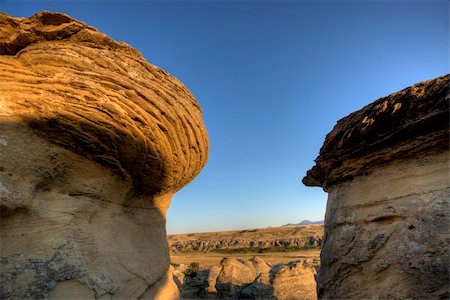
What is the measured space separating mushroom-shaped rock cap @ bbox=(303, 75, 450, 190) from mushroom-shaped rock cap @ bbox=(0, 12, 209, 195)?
8.01 feet

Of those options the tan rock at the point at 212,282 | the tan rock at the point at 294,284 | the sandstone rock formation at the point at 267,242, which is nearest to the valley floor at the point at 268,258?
the sandstone rock formation at the point at 267,242

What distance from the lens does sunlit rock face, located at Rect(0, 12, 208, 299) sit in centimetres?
331

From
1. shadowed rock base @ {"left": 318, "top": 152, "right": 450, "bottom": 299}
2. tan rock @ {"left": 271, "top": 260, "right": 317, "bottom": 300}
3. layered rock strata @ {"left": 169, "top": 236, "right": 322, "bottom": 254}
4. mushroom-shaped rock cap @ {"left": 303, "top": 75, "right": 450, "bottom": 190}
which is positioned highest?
mushroom-shaped rock cap @ {"left": 303, "top": 75, "right": 450, "bottom": 190}

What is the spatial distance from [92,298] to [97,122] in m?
2.03

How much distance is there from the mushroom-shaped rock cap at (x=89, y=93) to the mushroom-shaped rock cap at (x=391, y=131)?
2442 millimetres

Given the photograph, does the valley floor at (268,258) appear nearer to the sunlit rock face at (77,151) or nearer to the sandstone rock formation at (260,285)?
the sandstone rock formation at (260,285)

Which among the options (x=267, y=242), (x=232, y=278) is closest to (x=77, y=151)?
(x=232, y=278)

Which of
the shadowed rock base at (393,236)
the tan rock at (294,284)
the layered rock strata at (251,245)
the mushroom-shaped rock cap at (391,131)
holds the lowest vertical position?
the layered rock strata at (251,245)

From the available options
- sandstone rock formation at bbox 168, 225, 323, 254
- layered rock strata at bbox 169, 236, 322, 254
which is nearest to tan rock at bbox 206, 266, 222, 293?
layered rock strata at bbox 169, 236, 322, 254

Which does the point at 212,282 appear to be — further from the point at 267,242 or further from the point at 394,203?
the point at 267,242

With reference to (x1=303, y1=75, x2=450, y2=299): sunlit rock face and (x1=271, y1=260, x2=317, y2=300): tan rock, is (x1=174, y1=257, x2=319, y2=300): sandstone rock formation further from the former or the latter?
(x1=303, y1=75, x2=450, y2=299): sunlit rock face

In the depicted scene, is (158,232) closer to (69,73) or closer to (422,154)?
(69,73)

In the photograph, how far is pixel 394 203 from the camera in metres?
3.79

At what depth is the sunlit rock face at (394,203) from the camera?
337cm
